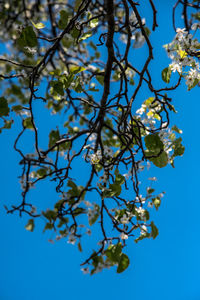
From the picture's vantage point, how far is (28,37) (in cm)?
129

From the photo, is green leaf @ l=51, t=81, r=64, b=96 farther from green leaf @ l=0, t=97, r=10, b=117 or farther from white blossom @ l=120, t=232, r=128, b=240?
white blossom @ l=120, t=232, r=128, b=240

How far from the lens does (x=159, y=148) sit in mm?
1282

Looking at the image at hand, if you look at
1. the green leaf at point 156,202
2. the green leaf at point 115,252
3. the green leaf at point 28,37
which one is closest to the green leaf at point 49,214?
the green leaf at point 115,252

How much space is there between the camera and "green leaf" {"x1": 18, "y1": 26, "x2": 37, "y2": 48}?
1.28 m

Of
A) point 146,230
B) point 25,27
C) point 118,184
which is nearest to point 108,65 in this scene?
point 25,27

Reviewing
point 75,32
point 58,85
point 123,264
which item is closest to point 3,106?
point 58,85

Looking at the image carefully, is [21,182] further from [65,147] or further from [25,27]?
[25,27]

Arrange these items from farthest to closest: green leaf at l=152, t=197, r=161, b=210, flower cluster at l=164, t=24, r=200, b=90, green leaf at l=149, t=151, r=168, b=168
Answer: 1. green leaf at l=152, t=197, r=161, b=210
2. green leaf at l=149, t=151, r=168, b=168
3. flower cluster at l=164, t=24, r=200, b=90

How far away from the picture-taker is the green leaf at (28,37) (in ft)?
4.19

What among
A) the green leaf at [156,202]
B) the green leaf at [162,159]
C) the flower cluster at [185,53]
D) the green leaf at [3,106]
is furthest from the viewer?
the green leaf at [156,202]

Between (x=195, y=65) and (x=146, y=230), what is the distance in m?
0.85

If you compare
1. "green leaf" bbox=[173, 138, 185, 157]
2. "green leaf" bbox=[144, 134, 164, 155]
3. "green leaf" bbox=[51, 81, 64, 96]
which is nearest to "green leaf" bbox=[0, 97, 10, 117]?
"green leaf" bbox=[51, 81, 64, 96]

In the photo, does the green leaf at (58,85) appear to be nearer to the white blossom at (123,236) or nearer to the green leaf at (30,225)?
the white blossom at (123,236)

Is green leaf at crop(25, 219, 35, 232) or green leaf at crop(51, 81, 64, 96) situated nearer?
green leaf at crop(51, 81, 64, 96)
